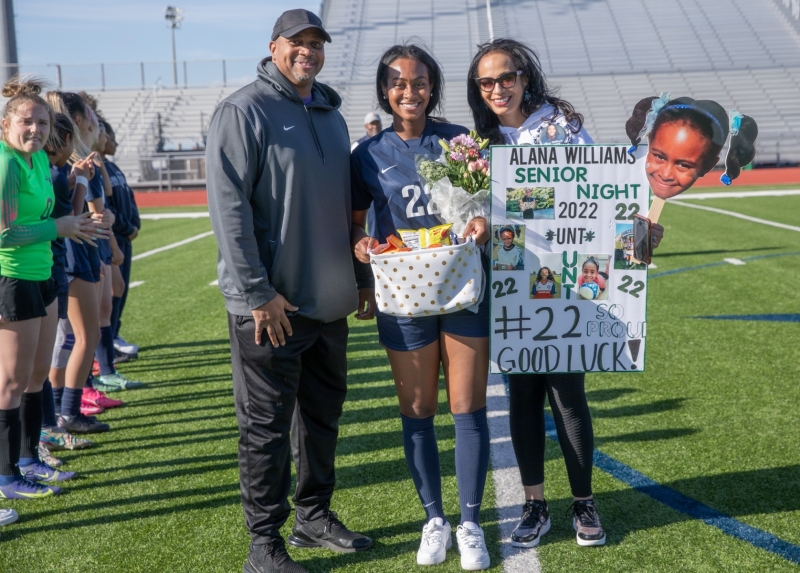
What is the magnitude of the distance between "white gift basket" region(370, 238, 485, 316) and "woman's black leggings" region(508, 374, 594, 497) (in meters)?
0.52

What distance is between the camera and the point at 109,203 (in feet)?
19.3

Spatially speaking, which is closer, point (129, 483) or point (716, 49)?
point (129, 483)

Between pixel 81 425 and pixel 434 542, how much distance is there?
101 inches

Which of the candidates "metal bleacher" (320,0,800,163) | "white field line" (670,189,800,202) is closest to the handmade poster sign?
"white field line" (670,189,800,202)

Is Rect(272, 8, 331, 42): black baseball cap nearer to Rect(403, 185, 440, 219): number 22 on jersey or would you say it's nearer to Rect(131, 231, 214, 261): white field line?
Rect(403, 185, 440, 219): number 22 on jersey

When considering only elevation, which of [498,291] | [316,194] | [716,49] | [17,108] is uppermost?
[716,49]

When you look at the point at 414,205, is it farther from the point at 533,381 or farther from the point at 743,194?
the point at 743,194

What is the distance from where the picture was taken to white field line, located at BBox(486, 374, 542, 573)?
294 centimetres

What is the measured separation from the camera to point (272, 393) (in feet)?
9.33

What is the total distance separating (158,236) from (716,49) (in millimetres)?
32278

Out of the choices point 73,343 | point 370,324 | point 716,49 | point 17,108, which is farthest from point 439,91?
point 716,49

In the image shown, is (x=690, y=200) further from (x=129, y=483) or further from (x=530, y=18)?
(x=530, y=18)

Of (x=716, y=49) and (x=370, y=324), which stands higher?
(x=716, y=49)

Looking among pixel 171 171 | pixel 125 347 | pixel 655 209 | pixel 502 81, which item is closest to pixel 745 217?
pixel 125 347
